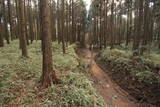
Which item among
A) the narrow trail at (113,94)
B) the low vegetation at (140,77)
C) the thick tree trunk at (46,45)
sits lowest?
the narrow trail at (113,94)

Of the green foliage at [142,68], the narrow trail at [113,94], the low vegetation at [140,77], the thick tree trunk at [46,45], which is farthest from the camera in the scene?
the green foliage at [142,68]

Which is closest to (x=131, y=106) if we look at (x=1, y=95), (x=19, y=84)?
(x=19, y=84)

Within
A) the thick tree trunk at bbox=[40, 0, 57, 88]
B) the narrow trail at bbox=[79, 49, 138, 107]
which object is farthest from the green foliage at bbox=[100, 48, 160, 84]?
the thick tree trunk at bbox=[40, 0, 57, 88]

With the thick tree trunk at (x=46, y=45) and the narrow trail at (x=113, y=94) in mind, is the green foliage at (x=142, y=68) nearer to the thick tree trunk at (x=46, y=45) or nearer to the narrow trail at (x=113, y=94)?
the narrow trail at (x=113, y=94)

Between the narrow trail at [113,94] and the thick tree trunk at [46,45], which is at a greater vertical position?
the thick tree trunk at [46,45]

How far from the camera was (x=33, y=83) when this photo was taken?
575 centimetres

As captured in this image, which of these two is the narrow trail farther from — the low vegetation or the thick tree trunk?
the thick tree trunk

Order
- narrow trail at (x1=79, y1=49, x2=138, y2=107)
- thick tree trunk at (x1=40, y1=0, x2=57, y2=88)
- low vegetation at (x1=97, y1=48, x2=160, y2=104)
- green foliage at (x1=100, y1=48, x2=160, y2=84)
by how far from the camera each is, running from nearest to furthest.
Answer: thick tree trunk at (x1=40, y1=0, x2=57, y2=88), narrow trail at (x1=79, y1=49, x2=138, y2=107), low vegetation at (x1=97, y1=48, x2=160, y2=104), green foliage at (x1=100, y1=48, x2=160, y2=84)

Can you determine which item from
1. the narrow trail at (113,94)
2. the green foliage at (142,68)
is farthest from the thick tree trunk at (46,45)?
the green foliage at (142,68)

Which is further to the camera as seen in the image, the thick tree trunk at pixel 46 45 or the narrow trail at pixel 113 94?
the narrow trail at pixel 113 94

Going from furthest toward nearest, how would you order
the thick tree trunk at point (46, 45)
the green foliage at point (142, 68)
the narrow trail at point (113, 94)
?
the green foliage at point (142, 68) < the narrow trail at point (113, 94) < the thick tree trunk at point (46, 45)

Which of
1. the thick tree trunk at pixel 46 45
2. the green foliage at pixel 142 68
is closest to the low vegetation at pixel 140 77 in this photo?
the green foliage at pixel 142 68

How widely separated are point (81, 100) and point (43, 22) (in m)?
3.27

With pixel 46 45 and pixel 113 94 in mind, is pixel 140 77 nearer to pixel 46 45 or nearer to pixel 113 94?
pixel 113 94
